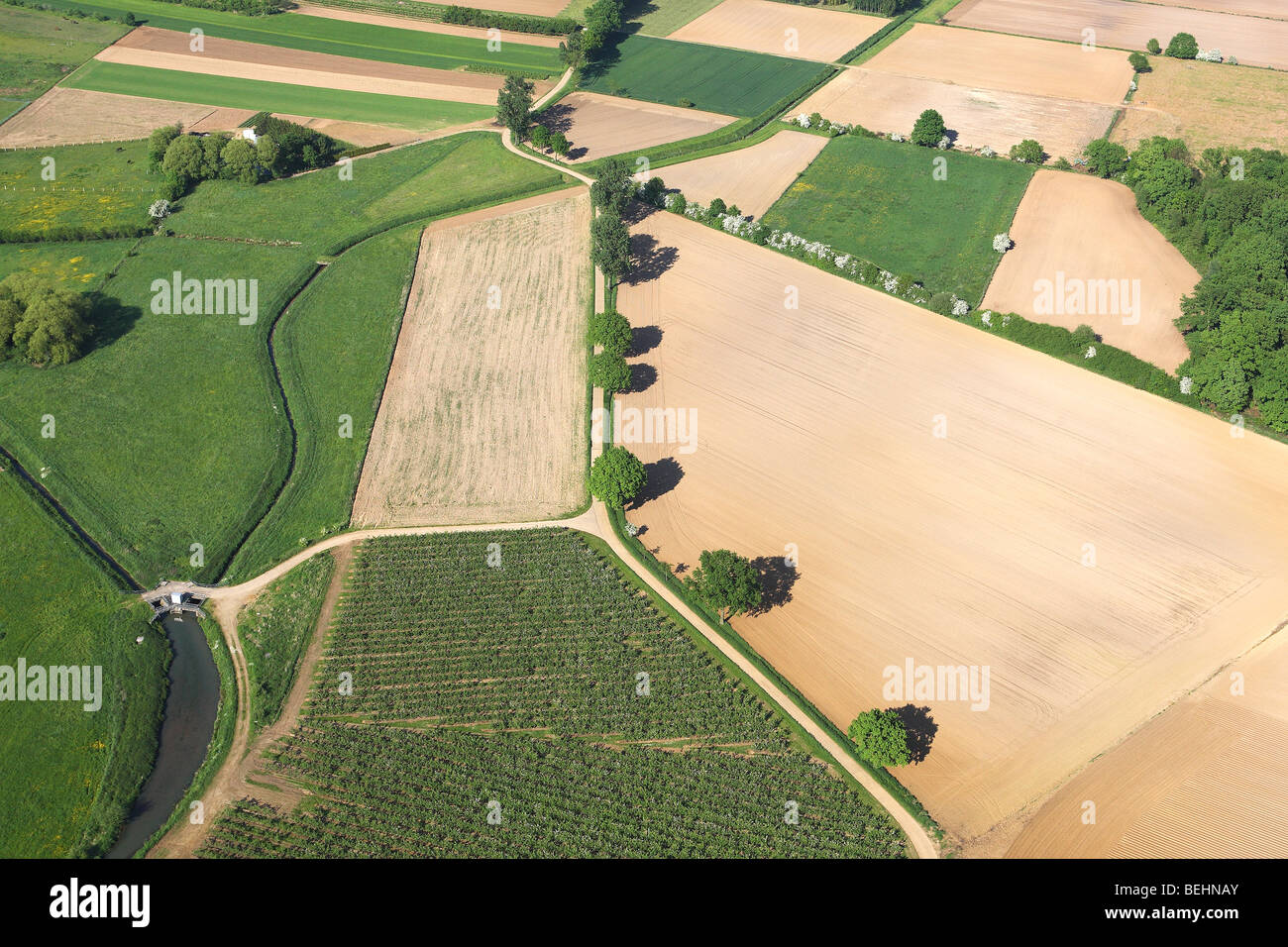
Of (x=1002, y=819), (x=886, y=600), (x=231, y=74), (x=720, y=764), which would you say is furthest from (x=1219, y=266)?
(x=231, y=74)

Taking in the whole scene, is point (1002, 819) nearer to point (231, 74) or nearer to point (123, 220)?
point (123, 220)

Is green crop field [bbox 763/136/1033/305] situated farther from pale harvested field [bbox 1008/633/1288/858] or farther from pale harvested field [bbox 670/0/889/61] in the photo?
pale harvested field [bbox 1008/633/1288/858]

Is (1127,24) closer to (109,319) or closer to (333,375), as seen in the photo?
(333,375)

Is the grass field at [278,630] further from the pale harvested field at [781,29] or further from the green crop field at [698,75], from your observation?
the pale harvested field at [781,29]

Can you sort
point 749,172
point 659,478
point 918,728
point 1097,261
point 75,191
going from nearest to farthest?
point 918,728
point 659,478
point 1097,261
point 75,191
point 749,172

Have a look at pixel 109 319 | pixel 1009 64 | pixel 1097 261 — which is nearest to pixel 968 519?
pixel 1097 261

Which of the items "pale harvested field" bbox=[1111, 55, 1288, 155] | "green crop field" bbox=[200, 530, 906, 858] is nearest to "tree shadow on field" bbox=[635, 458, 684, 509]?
"green crop field" bbox=[200, 530, 906, 858]
